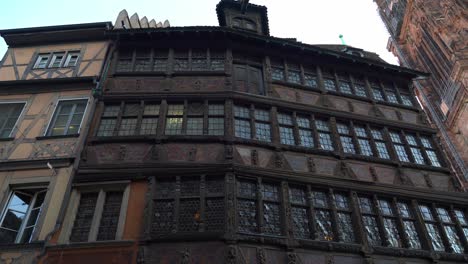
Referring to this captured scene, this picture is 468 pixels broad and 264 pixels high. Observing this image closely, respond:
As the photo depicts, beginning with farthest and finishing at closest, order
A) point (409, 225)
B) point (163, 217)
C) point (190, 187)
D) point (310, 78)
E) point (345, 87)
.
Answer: point (345, 87), point (310, 78), point (409, 225), point (190, 187), point (163, 217)

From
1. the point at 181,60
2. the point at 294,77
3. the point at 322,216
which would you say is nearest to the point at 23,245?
the point at 181,60

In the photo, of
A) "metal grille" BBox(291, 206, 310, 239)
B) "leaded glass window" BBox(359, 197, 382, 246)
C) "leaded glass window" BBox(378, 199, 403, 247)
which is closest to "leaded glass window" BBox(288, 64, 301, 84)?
"leaded glass window" BBox(359, 197, 382, 246)

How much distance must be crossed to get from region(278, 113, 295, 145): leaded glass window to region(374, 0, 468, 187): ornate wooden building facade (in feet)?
72.0

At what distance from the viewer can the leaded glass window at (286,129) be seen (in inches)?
480

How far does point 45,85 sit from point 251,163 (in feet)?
24.8

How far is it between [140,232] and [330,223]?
5152mm

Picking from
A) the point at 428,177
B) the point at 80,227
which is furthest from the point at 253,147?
the point at 428,177

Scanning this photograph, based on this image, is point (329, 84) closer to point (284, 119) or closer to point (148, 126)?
point (284, 119)

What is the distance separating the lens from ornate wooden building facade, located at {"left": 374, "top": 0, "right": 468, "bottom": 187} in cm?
3150

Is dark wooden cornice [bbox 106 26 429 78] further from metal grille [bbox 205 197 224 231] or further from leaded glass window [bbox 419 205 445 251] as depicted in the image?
metal grille [bbox 205 197 224 231]

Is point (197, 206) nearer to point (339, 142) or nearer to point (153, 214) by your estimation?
point (153, 214)

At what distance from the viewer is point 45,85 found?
1293 cm

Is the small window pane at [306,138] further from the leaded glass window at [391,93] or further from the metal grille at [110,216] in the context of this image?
the metal grille at [110,216]

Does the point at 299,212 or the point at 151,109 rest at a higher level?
the point at 151,109
